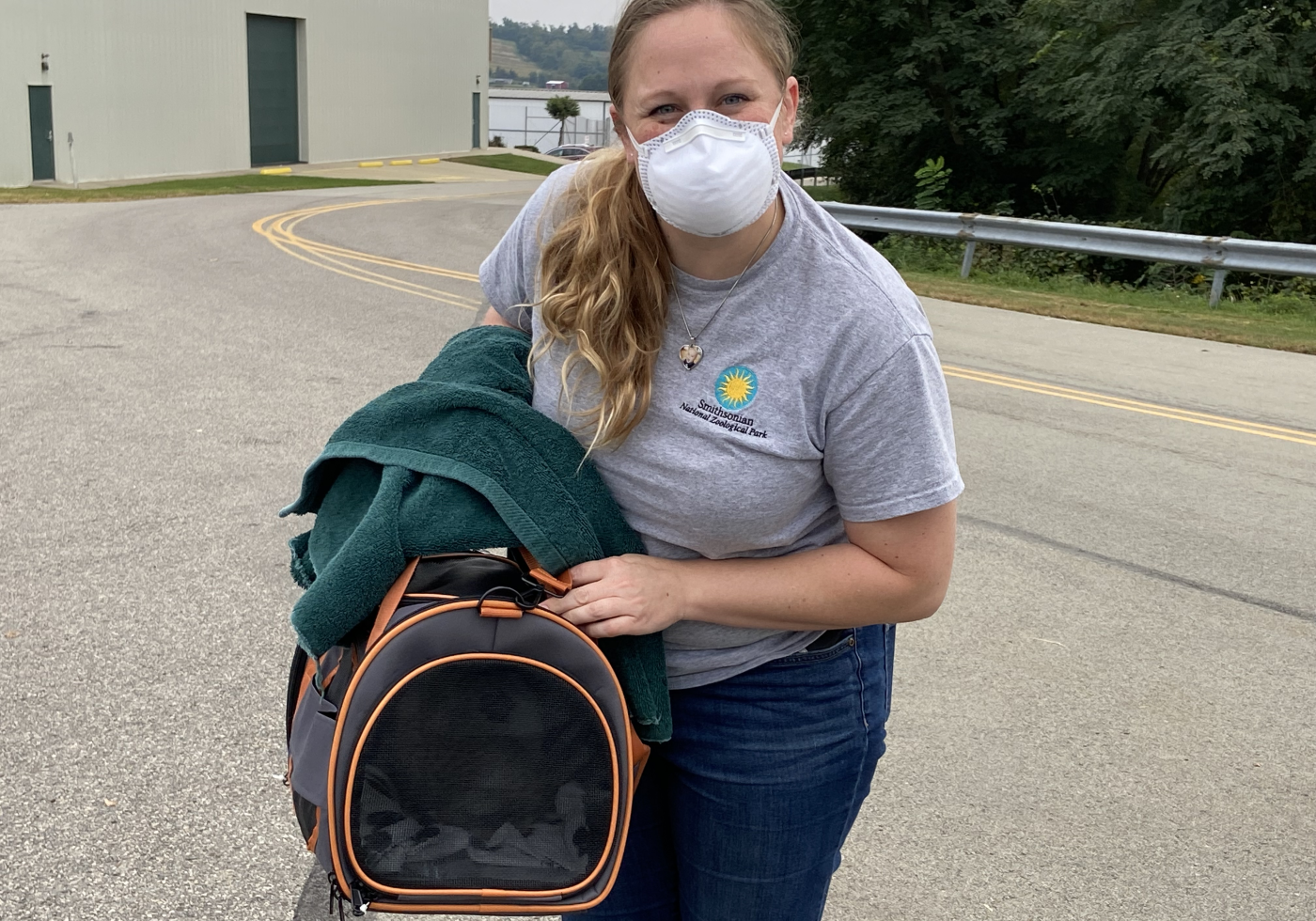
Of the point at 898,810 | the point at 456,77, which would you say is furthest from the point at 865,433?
the point at 456,77

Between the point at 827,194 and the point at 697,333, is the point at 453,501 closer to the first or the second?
the point at 697,333

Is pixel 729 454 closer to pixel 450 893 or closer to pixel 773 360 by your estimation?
pixel 773 360

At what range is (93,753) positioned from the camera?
3611mm

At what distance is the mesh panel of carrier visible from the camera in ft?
5.07

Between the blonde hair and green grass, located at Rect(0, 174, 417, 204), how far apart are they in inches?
925

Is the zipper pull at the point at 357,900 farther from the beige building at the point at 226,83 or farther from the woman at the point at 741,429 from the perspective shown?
the beige building at the point at 226,83

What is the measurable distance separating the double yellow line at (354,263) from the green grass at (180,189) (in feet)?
21.4

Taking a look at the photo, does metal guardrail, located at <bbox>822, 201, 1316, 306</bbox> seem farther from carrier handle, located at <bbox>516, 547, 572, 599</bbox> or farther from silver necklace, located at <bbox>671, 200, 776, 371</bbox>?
carrier handle, located at <bbox>516, 547, 572, 599</bbox>

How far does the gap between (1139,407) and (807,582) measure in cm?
760

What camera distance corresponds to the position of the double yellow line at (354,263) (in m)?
11.9

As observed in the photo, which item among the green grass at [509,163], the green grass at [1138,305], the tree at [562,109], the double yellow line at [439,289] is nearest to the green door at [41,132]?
the double yellow line at [439,289]

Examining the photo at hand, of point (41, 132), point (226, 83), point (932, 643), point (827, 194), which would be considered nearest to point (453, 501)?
point (932, 643)

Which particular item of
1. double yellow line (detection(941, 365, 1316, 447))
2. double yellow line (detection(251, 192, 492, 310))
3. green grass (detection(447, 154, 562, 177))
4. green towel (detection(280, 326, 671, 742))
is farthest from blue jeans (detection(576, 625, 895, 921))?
green grass (detection(447, 154, 562, 177))

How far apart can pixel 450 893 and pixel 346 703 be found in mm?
291
